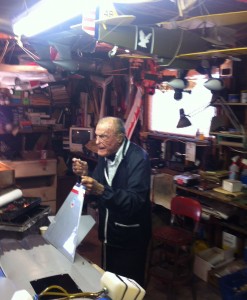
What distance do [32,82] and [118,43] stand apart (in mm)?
3052

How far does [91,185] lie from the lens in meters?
1.79

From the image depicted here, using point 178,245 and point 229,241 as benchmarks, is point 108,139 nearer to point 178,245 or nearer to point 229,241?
point 178,245

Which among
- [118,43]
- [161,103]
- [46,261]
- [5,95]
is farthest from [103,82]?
[46,261]

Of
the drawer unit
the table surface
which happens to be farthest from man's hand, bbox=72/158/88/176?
the drawer unit

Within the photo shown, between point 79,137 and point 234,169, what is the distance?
8.90 feet

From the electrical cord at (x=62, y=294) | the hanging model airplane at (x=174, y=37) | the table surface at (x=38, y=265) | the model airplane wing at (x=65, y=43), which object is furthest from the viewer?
the model airplane wing at (x=65, y=43)

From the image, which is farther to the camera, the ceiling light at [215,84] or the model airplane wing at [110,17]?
the ceiling light at [215,84]

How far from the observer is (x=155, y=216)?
4117 millimetres

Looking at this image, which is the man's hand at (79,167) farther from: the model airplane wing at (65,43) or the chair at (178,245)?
the chair at (178,245)

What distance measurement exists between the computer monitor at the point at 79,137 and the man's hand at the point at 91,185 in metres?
3.41

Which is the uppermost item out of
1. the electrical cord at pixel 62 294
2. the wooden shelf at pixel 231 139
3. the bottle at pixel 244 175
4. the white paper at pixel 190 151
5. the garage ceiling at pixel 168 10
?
the garage ceiling at pixel 168 10

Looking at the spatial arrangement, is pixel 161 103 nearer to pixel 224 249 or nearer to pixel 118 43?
pixel 224 249

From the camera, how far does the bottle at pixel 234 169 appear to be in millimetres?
3395

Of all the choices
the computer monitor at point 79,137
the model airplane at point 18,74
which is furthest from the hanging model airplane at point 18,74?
the computer monitor at point 79,137
